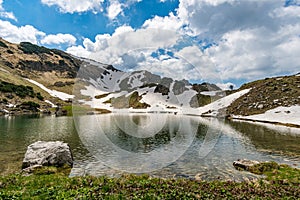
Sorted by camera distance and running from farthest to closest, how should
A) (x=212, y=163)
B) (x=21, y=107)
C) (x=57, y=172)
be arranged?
(x=21, y=107) < (x=212, y=163) < (x=57, y=172)

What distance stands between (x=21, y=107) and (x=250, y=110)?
150m

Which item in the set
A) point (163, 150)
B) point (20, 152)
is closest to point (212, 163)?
point (163, 150)

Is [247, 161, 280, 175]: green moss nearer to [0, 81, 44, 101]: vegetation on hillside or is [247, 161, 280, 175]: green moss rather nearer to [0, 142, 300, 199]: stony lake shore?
[0, 142, 300, 199]: stony lake shore

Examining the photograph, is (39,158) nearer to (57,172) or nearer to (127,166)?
(57,172)

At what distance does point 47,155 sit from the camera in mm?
25609

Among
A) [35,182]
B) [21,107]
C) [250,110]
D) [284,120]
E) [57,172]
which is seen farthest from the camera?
[21,107]

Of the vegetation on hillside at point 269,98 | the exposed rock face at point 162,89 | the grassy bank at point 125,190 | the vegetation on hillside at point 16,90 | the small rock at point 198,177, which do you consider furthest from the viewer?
the vegetation on hillside at point 16,90

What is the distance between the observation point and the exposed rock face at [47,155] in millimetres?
24953

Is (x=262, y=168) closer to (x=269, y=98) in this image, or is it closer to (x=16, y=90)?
(x=269, y=98)

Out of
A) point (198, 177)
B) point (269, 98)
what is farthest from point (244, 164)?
point (269, 98)

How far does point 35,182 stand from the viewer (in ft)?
57.6

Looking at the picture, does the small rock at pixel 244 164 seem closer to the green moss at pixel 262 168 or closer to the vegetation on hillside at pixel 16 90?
the green moss at pixel 262 168

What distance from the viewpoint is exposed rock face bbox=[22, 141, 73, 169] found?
81.9 feet

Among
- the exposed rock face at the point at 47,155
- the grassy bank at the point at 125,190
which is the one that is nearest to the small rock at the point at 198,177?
the grassy bank at the point at 125,190
